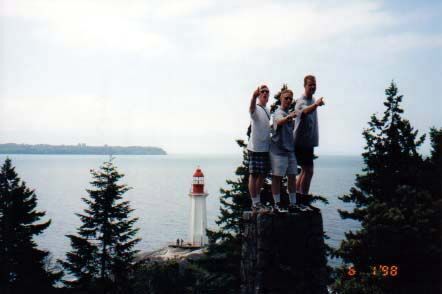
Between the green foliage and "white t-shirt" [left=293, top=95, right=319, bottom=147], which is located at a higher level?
"white t-shirt" [left=293, top=95, right=319, bottom=147]

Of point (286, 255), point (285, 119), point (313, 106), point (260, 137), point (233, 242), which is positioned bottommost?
point (233, 242)

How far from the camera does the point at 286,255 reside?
7.38 metres

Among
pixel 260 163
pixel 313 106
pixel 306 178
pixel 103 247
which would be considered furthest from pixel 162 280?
pixel 313 106

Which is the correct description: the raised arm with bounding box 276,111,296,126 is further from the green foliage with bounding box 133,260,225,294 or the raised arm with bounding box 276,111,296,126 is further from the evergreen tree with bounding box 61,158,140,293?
the green foliage with bounding box 133,260,225,294

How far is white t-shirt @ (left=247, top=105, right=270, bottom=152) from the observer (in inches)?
297

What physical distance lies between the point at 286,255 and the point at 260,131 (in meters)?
2.14

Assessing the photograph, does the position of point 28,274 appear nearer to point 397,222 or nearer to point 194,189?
point 397,222

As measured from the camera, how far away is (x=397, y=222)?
16.9 meters

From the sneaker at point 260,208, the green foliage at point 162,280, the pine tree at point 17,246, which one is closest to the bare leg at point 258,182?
the sneaker at point 260,208

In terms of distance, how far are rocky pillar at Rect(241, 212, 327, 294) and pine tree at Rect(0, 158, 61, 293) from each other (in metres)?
16.7

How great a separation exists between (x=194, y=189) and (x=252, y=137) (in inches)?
1420

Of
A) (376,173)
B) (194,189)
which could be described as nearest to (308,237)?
(376,173)

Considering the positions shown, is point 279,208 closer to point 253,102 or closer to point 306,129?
point 306,129

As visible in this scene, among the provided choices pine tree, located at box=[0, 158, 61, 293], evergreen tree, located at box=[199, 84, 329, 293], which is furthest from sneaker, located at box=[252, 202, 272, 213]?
pine tree, located at box=[0, 158, 61, 293]
